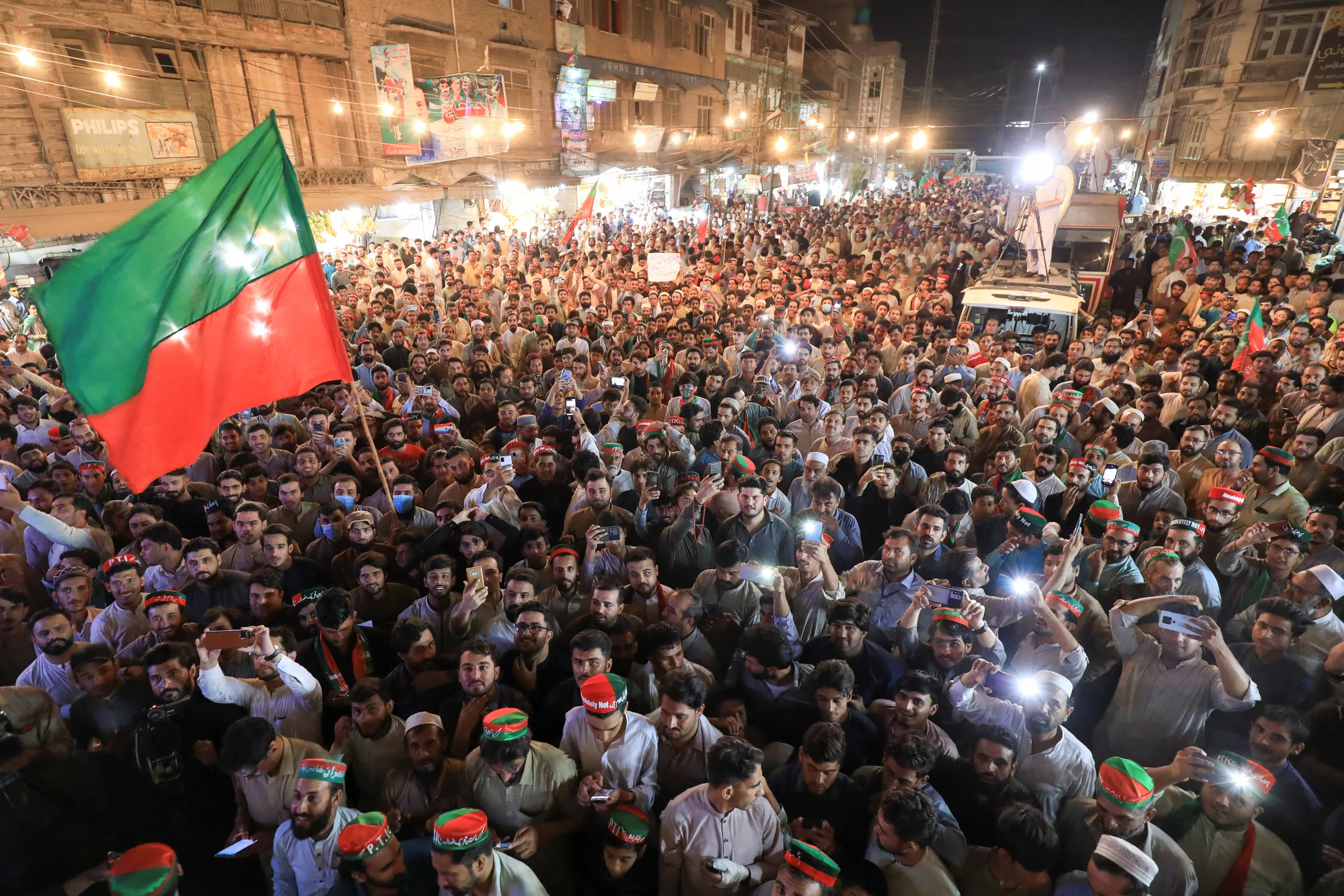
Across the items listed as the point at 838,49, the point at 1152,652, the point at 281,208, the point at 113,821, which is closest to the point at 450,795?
the point at 113,821

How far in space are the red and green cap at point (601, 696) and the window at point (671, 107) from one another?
34466mm

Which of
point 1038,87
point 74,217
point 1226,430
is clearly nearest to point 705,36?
point 74,217

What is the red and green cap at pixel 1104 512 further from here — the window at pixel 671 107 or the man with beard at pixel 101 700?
the window at pixel 671 107

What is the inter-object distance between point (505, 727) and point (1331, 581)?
4.61 m

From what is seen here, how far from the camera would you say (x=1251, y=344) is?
360 inches

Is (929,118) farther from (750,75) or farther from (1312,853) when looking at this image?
(1312,853)

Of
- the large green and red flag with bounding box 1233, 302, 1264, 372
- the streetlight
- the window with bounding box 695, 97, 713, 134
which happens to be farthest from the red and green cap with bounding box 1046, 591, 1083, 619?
the streetlight

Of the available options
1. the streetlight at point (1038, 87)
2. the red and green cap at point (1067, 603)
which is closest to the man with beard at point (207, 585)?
the red and green cap at point (1067, 603)

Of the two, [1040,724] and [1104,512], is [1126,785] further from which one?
[1104,512]

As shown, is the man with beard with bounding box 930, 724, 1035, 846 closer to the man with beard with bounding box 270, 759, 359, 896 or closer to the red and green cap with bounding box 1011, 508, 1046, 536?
the red and green cap with bounding box 1011, 508, 1046, 536

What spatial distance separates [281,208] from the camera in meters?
4.27

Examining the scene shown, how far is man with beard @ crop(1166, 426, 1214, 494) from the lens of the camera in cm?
670

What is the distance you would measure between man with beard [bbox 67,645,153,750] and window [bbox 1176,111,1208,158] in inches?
1726

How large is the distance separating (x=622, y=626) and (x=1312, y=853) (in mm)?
3517
